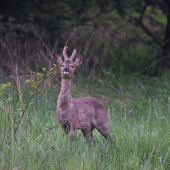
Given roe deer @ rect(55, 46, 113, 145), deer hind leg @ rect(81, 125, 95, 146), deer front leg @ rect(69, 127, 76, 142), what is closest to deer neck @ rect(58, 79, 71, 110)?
roe deer @ rect(55, 46, 113, 145)

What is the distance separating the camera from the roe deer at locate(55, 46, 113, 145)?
498 cm

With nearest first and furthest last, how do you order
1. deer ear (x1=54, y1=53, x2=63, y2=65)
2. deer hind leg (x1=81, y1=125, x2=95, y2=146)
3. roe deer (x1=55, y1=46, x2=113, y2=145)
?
roe deer (x1=55, y1=46, x2=113, y2=145) < deer hind leg (x1=81, y1=125, x2=95, y2=146) < deer ear (x1=54, y1=53, x2=63, y2=65)

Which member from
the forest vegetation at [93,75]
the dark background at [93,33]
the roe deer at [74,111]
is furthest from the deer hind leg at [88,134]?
the dark background at [93,33]

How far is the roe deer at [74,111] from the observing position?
16.4 ft

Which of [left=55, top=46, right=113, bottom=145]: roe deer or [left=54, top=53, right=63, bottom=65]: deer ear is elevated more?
[left=54, top=53, right=63, bottom=65]: deer ear


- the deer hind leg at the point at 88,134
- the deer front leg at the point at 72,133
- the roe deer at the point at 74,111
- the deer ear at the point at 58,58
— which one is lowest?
the deer hind leg at the point at 88,134

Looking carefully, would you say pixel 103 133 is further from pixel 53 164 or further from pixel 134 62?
pixel 134 62

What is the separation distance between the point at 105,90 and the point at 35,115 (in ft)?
9.05

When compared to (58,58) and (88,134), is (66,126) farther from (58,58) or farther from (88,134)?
(58,58)

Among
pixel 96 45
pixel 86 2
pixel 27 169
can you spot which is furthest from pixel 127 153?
pixel 86 2

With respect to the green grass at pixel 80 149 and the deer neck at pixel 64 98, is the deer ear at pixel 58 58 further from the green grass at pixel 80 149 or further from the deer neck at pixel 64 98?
the green grass at pixel 80 149

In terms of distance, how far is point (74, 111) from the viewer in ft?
16.8

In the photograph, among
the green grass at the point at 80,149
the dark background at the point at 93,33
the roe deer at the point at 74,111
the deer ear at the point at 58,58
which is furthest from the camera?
the dark background at the point at 93,33

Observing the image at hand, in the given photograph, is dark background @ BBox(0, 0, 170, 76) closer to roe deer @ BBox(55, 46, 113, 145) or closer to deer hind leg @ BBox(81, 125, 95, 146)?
roe deer @ BBox(55, 46, 113, 145)
